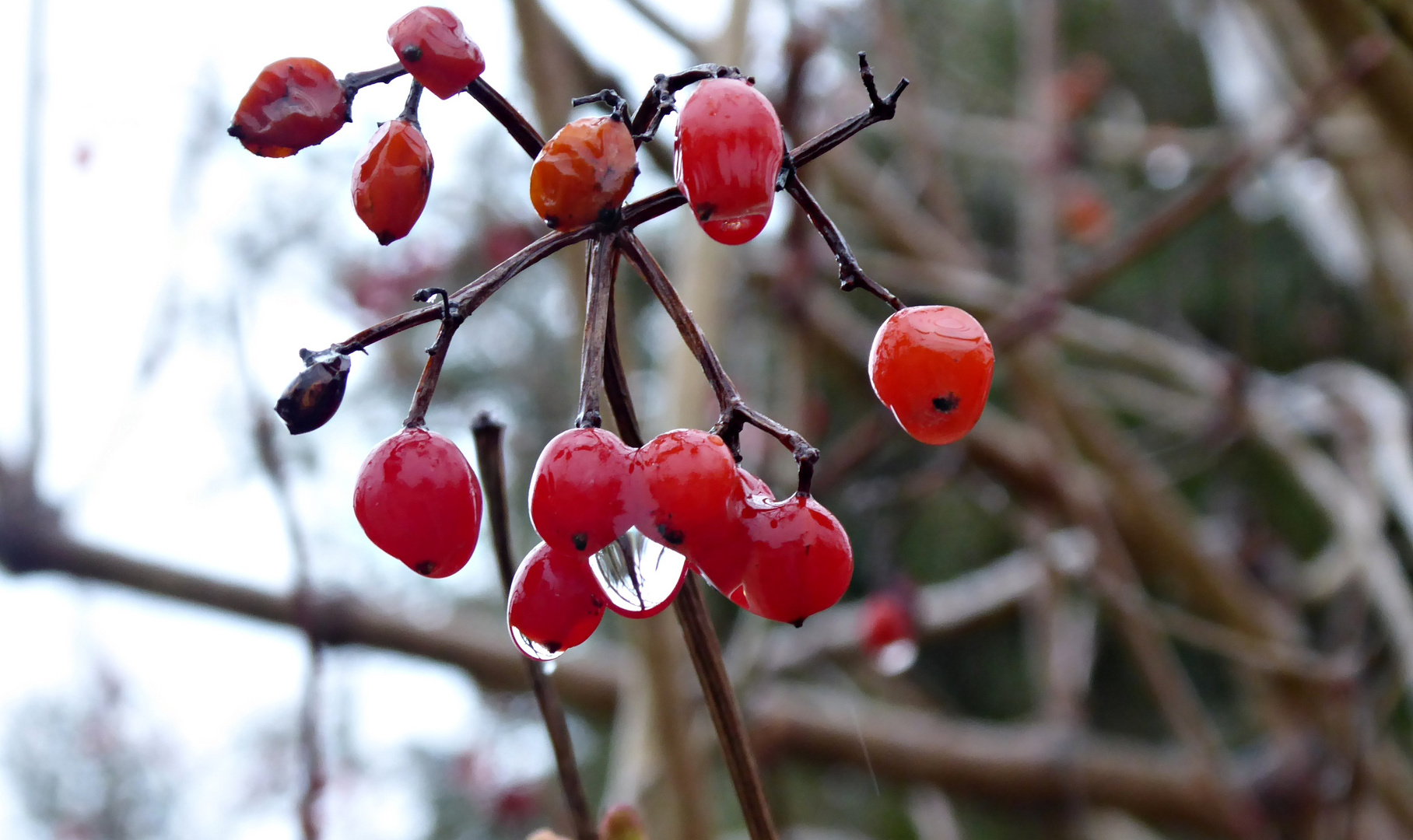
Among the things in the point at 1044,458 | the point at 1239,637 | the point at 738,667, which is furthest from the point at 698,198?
the point at 1239,637

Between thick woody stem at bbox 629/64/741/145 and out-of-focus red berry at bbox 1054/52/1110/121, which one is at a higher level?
out-of-focus red berry at bbox 1054/52/1110/121

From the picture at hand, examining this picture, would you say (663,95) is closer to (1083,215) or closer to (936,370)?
(936,370)

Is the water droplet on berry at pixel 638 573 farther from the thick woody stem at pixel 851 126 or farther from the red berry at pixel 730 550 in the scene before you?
the thick woody stem at pixel 851 126

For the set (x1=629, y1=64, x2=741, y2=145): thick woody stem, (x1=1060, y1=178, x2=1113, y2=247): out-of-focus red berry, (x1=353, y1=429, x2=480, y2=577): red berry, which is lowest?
(x1=353, y1=429, x2=480, y2=577): red berry

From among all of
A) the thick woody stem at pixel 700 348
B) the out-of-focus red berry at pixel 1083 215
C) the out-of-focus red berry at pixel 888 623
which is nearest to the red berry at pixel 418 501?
the thick woody stem at pixel 700 348

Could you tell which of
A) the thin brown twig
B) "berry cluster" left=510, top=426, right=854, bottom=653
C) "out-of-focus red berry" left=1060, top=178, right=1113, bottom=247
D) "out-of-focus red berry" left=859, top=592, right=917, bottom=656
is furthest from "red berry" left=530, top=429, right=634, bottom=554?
"out-of-focus red berry" left=1060, top=178, right=1113, bottom=247

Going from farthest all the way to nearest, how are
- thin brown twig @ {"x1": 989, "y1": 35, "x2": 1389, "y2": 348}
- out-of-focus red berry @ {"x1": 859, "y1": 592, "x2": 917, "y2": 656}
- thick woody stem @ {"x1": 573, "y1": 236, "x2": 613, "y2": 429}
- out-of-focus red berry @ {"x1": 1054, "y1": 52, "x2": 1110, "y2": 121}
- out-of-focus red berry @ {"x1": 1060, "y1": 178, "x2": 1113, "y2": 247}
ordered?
out-of-focus red berry @ {"x1": 1054, "y1": 52, "x2": 1110, "y2": 121} < out-of-focus red berry @ {"x1": 1060, "y1": 178, "x2": 1113, "y2": 247} < out-of-focus red berry @ {"x1": 859, "y1": 592, "x2": 917, "y2": 656} < thin brown twig @ {"x1": 989, "y1": 35, "x2": 1389, "y2": 348} < thick woody stem @ {"x1": 573, "y1": 236, "x2": 613, "y2": 429}

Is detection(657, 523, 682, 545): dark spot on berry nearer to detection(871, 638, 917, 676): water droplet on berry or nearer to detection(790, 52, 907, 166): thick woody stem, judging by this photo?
detection(790, 52, 907, 166): thick woody stem
